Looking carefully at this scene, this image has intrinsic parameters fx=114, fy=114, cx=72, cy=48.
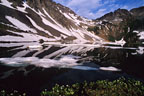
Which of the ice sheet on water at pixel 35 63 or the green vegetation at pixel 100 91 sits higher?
the ice sheet on water at pixel 35 63

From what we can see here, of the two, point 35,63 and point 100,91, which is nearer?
point 100,91

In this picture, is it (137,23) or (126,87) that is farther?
(137,23)

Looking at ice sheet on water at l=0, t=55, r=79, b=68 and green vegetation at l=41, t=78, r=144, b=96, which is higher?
ice sheet on water at l=0, t=55, r=79, b=68

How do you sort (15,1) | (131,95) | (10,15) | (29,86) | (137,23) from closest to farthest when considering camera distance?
(131,95) < (29,86) < (10,15) < (15,1) < (137,23)

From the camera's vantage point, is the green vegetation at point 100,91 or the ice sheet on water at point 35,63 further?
the ice sheet on water at point 35,63

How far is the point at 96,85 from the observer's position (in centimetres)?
1216

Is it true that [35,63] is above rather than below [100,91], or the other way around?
above

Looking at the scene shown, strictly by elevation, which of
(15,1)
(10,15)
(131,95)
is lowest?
(131,95)

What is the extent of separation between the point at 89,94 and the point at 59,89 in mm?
2809

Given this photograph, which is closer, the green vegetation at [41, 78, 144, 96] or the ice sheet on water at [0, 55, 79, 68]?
the green vegetation at [41, 78, 144, 96]

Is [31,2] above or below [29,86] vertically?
above

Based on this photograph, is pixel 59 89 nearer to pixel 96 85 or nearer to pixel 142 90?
pixel 96 85

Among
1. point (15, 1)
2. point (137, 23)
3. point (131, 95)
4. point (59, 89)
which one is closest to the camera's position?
point (131, 95)

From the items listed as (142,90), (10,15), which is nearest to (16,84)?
(142,90)
